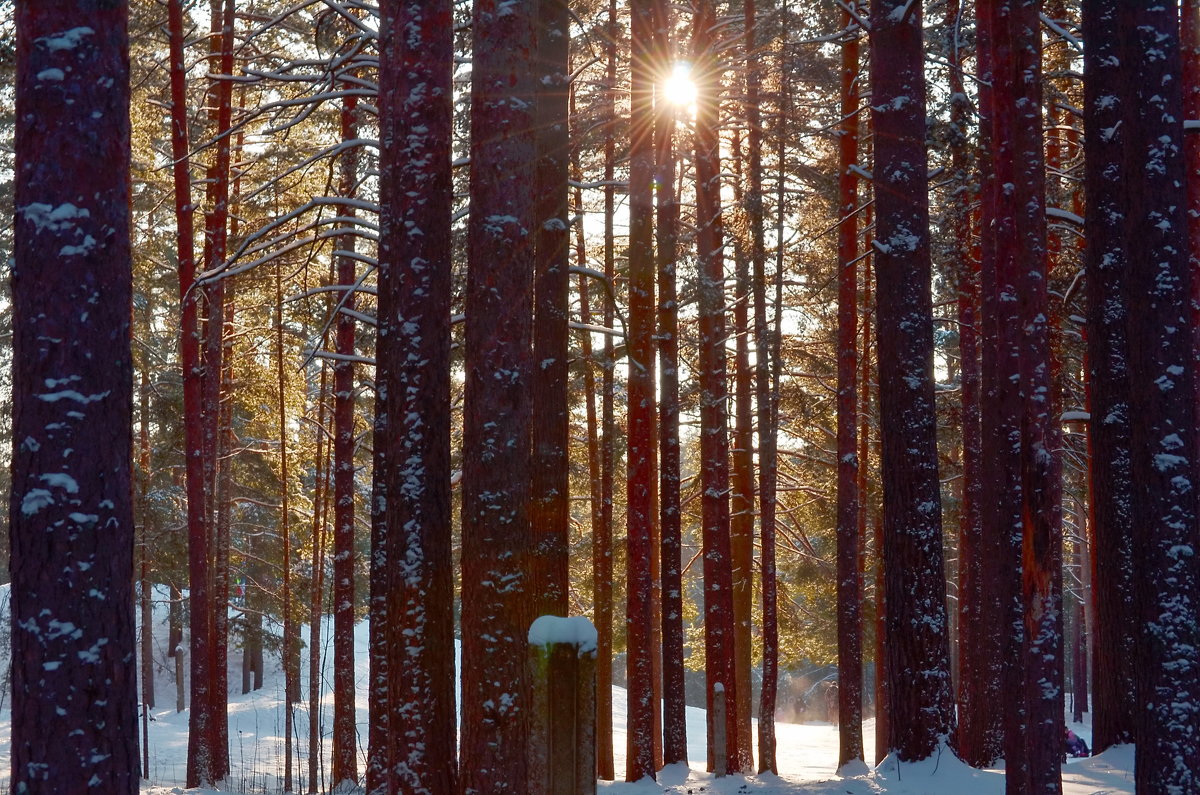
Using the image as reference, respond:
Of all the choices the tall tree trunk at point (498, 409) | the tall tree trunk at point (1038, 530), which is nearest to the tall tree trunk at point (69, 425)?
the tall tree trunk at point (498, 409)

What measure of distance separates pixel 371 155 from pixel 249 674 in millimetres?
32881

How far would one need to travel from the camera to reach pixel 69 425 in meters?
4.46

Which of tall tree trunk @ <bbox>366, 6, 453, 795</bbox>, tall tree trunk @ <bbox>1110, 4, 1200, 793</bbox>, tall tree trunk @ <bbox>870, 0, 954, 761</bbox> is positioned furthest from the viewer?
tall tree trunk @ <bbox>870, 0, 954, 761</bbox>

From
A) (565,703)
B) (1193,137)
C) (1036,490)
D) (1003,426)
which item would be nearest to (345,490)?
(1003,426)

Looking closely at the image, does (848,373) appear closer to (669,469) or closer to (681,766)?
(669,469)

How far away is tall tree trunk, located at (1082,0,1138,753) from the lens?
866 cm

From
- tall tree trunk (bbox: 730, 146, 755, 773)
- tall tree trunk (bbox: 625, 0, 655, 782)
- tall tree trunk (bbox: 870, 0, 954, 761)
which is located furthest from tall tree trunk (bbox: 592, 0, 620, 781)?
tall tree trunk (bbox: 870, 0, 954, 761)

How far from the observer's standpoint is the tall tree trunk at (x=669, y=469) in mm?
13977

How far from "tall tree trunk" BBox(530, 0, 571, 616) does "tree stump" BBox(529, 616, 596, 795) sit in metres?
4.43

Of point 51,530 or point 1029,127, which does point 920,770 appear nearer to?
point 1029,127

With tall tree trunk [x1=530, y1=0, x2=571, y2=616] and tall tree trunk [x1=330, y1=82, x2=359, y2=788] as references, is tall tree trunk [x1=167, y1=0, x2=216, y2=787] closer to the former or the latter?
tall tree trunk [x1=330, y1=82, x2=359, y2=788]

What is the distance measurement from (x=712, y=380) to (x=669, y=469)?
256 centimetres

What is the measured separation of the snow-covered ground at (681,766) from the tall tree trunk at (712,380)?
1.98m

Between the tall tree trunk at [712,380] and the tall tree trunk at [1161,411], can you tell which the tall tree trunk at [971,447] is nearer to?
the tall tree trunk at [712,380]
